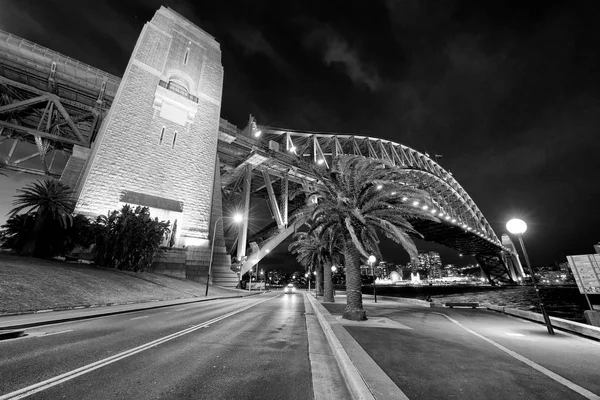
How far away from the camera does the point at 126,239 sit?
22.8m

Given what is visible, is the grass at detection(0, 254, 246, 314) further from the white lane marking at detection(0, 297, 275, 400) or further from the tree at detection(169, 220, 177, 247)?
the white lane marking at detection(0, 297, 275, 400)

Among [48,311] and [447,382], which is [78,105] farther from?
[447,382]

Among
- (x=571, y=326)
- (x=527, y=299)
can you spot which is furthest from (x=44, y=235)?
(x=527, y=299)

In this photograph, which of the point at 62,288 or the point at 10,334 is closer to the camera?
the point at 10,334

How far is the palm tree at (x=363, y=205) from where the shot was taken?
12.5 meters

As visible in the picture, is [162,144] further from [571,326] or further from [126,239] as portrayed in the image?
[571,326]

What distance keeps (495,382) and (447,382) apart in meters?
0.91

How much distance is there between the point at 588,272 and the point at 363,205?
35.6 feet

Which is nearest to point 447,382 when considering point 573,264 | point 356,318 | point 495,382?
point 495,382

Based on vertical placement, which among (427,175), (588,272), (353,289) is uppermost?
(427,175)

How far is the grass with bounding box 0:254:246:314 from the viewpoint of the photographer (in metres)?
12.0

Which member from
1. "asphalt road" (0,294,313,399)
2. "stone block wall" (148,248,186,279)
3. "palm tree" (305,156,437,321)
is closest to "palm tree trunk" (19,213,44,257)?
"stone block wall" (148,248,186,279)

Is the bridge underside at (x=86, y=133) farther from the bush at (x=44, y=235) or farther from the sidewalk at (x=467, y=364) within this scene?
the bush at (x=44, y=235)

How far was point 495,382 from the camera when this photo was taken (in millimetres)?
4488
